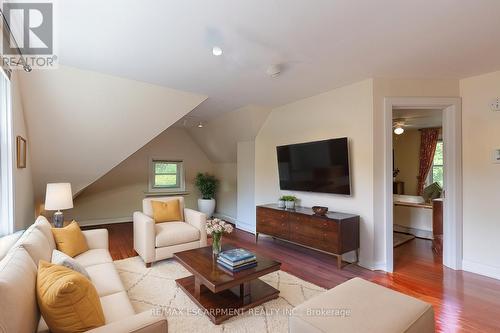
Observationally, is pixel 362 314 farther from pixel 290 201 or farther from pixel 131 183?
pixel 131 183

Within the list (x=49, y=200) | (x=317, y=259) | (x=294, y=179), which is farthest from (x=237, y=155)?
(x=49, y=200)

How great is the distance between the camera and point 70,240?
2570 mm

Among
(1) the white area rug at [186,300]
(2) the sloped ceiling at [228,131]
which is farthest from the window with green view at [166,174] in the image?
(1) the white area rug at [186,300]

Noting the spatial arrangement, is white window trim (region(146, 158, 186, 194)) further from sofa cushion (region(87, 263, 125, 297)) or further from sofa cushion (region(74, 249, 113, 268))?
sofa cushion (region(87, 263, 125, 297))

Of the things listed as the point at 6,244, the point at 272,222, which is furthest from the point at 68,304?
the point at 272,222

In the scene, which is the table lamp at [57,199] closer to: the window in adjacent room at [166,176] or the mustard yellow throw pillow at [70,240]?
the mustard yellow throw pillow at [70,240]

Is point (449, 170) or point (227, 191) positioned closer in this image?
point (449, 170)

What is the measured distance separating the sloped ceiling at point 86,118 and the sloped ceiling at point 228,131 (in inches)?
43.6

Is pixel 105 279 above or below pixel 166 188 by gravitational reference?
below

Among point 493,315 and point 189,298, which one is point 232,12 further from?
point 493,315

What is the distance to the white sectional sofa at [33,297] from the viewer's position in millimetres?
1048

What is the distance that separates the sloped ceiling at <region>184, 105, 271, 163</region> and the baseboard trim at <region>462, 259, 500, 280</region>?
3.70 meters

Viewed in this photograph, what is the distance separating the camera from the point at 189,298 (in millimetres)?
2523

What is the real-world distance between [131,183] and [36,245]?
4665 mm
